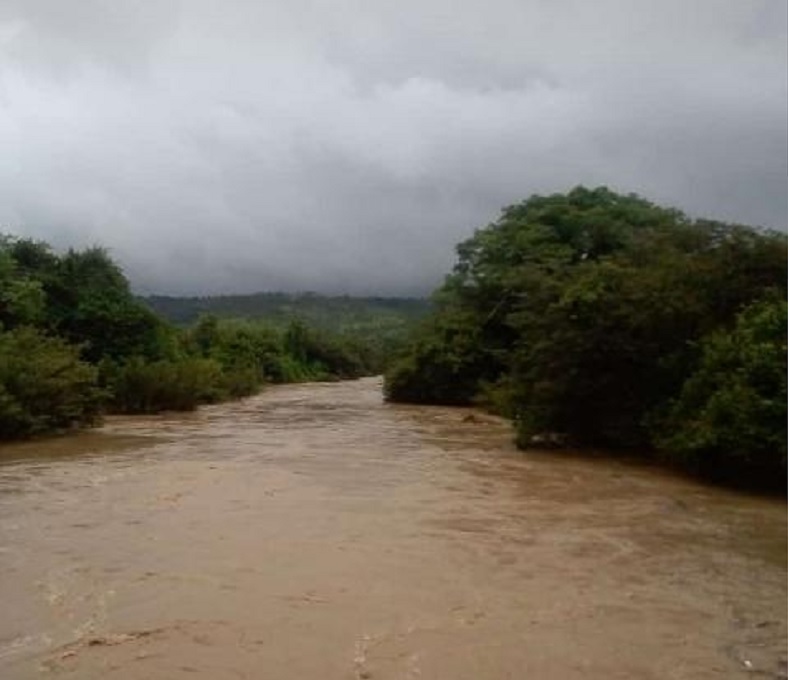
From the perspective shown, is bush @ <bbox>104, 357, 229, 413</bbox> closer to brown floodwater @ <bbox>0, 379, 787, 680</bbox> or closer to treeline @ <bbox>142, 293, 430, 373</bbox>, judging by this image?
brown floodwater @ <bbox>0, 379, 787, 680</bbox>

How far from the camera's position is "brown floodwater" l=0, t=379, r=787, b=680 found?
7.12 m

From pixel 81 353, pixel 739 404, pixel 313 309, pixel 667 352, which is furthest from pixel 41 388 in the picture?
pixel 313 309

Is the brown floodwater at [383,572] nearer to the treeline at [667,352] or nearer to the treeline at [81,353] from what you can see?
the treeline at [667,352]

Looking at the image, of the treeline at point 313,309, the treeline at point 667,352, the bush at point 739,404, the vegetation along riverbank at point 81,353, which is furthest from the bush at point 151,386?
the treeline at point 313,309

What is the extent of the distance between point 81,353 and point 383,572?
26.8 metres

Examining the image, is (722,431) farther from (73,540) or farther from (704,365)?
(73,540)

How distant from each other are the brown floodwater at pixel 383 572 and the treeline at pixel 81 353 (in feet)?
18.3

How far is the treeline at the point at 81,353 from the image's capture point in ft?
78.7

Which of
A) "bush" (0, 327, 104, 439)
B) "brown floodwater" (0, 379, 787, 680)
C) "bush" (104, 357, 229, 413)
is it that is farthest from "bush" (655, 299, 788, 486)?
"bush" (104, 357, 229, 413)

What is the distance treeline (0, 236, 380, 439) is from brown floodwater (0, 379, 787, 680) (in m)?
5.58

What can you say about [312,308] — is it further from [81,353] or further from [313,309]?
[81,353]

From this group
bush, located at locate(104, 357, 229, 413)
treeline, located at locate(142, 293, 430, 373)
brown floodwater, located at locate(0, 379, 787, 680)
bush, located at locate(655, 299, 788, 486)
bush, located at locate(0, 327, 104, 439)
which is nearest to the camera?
brown floodwater, located at locate(0, 379, 787, 680)

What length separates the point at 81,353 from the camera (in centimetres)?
3438

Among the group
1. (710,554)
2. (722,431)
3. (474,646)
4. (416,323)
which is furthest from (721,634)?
(416,323)
